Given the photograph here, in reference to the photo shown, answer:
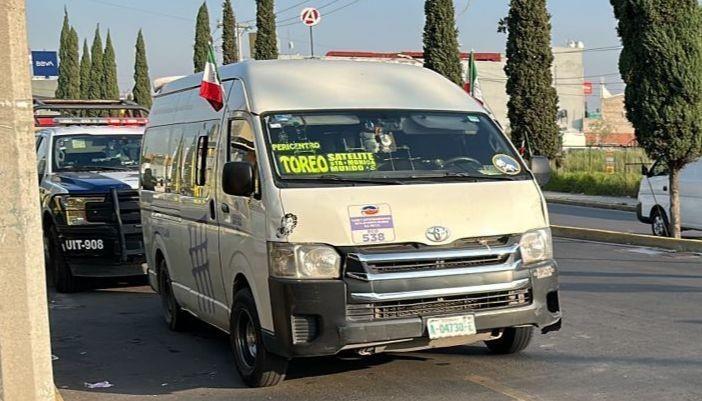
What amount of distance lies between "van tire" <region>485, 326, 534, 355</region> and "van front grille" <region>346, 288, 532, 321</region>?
89cm


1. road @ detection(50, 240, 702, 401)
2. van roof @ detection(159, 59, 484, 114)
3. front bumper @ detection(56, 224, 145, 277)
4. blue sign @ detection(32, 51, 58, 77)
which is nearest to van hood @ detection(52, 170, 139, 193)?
front bumper @ detection(56, 224, 145, 277)

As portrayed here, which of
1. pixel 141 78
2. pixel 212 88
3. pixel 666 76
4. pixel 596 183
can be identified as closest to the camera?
pixel 212 88

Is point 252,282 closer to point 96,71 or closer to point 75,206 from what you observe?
point 75,206

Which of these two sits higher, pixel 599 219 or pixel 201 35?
pixel 201 35

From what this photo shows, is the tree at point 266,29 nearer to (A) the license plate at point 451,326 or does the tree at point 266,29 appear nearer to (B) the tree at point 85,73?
(B) the tree at point 85,73

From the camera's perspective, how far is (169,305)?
941 centimetres

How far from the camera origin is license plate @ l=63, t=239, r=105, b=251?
1166cm

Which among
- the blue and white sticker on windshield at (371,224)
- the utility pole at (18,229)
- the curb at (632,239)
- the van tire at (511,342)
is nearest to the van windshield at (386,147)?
the blue and white sticker on windshield at (371,224)

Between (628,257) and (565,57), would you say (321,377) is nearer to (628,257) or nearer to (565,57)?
(628,257)

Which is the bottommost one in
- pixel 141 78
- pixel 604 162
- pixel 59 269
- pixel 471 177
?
pixel 59 269

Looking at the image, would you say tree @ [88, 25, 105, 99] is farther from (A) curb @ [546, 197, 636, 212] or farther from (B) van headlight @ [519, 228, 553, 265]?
(B) van headlight @ [519, 228, 553, 265]

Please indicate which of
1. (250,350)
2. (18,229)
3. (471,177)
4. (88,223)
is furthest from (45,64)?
(18,229)

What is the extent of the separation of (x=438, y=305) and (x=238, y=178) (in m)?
1.64

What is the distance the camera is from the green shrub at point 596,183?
29.5 metres
